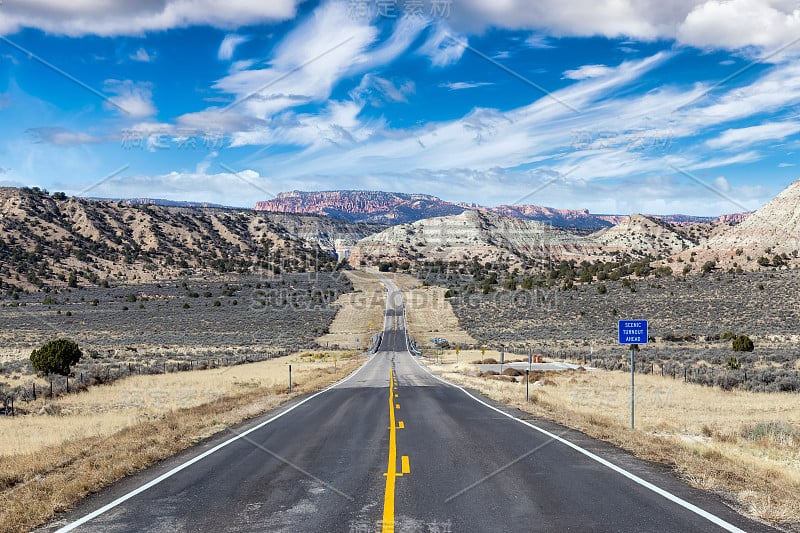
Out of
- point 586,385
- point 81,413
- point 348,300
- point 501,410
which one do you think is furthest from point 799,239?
point 81,413

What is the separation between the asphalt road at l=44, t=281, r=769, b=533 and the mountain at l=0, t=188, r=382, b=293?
121 m

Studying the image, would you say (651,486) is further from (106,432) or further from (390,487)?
(106,432)

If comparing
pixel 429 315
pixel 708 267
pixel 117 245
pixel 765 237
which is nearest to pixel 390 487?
pixel 429 315

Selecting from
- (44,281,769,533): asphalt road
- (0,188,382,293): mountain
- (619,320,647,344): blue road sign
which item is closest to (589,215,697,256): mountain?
(0,188,382,293): mountain

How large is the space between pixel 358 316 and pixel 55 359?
7002 cm

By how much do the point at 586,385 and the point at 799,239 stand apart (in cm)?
10727

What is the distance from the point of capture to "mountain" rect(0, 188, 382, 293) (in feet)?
410

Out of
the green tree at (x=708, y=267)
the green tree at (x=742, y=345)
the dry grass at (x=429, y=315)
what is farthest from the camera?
the green tree at (x=708, y=267)

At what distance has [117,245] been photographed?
147m

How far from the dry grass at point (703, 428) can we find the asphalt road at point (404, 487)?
0.60m

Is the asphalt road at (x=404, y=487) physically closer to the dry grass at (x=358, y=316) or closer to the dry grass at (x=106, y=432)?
the dry grass at (x=106, y=432)

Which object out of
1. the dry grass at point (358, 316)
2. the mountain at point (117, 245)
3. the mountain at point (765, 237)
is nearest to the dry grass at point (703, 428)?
the dry grass at point (358, 316)

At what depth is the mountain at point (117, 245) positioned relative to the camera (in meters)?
125

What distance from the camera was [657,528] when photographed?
648 cm
